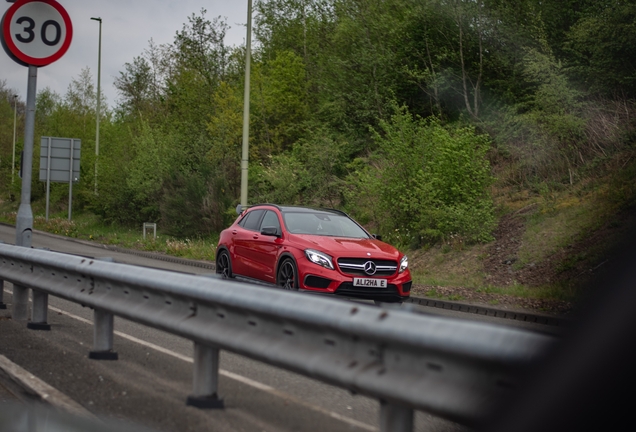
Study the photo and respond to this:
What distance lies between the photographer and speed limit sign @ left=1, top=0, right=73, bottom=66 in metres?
9.72

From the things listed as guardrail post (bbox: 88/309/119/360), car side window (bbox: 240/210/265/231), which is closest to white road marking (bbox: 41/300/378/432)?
guardrail post (bbox: 88/309/119/360)

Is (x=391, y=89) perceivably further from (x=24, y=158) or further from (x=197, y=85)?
(x=24, y=158)

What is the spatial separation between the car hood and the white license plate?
1.23ft

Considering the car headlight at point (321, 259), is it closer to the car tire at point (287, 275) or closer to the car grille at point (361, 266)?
the car grille at point (361, 266)

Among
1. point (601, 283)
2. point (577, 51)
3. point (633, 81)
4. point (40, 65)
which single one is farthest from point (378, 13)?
point (601, 283)

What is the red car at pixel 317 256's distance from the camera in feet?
38.7

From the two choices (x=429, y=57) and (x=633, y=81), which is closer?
(x=633, y=81)

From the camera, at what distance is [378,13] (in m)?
38.2

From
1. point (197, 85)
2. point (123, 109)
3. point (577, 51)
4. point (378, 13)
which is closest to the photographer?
point (577, 51)

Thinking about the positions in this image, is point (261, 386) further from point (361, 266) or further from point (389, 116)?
point (389, 116)

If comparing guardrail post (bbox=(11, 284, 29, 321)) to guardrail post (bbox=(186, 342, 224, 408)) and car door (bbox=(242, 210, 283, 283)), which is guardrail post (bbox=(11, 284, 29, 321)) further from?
guardrail post (bbox=(186, 342, 224, 408))

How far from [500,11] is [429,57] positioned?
375cm

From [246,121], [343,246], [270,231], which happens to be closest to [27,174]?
[270,231]

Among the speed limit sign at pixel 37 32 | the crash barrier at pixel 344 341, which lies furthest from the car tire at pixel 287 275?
the crash barrier at pixel 344 341
